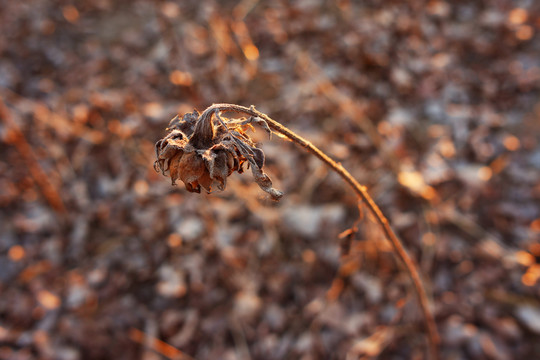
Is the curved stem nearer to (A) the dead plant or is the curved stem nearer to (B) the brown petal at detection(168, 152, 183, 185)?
(A) the dead plant

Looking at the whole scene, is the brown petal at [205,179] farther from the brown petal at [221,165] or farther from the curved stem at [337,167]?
the curved stem at [337,167]

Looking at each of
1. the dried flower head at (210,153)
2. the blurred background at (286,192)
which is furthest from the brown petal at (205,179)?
the blurred background at (286,192)

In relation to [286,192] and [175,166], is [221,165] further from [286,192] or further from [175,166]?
[286,192]

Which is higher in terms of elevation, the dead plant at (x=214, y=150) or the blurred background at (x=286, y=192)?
the blurred background at (x=286, y=192)

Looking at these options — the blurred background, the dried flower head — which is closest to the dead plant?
the dried flower head

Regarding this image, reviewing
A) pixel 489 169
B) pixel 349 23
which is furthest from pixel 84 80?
pixel 489 169

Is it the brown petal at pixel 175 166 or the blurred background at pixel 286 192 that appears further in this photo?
the blurred background at pixel 286 192

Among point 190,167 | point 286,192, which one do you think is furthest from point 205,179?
point 286,192
